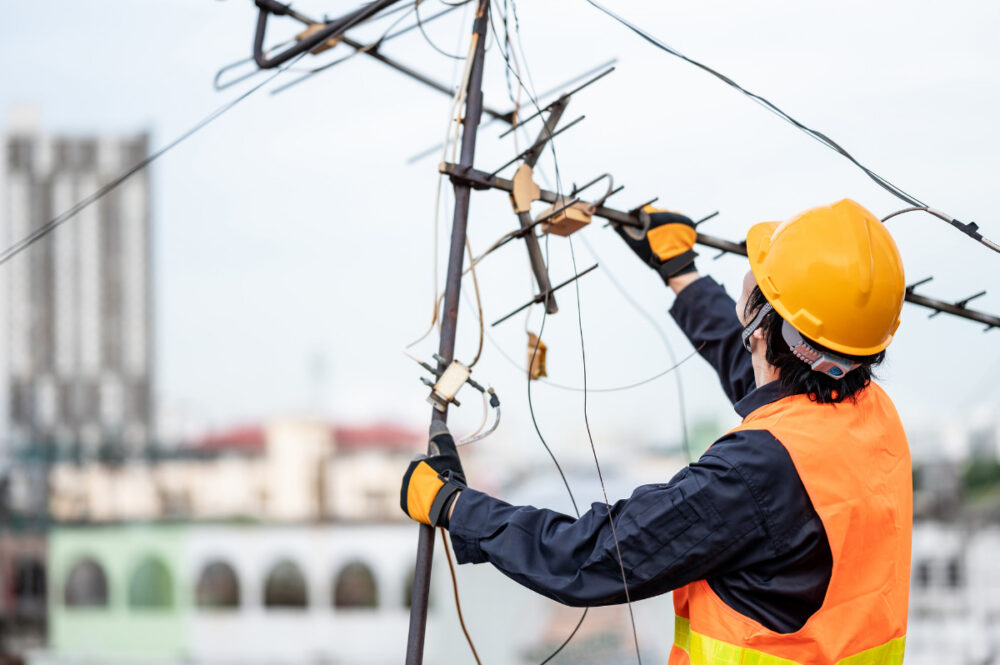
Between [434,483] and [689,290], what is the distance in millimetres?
1216

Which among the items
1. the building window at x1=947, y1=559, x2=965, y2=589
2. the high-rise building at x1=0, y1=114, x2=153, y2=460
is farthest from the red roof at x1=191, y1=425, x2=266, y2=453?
the building window at x1=947, y1=559, x2=965, y2=589

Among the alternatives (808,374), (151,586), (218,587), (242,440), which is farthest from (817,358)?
(242,440)

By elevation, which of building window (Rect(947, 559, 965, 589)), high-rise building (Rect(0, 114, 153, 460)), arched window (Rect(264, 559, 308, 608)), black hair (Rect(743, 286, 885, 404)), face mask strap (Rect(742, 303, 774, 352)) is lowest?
arched window (Rect(264, 559, 308, 608))

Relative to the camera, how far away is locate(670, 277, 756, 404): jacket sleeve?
2893 millimetres

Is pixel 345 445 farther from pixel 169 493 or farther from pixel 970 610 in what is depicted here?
pixel 970 610

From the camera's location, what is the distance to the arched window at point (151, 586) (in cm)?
5028

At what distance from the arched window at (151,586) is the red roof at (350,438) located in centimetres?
855

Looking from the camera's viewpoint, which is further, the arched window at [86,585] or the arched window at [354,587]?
the arched window at [354,587]

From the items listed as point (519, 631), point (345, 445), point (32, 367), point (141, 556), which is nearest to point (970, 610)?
point (519, 631)

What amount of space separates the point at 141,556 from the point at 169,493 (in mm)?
5868

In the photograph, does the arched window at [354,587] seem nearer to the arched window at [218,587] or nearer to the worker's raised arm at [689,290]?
the arched window at [218,587]

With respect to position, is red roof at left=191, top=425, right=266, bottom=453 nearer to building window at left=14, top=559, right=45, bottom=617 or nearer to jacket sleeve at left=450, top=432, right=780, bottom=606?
building window at left=14, top=559, right=45, bottom=617

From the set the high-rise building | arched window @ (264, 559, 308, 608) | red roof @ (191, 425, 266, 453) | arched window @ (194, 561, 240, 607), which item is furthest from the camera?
the high-rise building

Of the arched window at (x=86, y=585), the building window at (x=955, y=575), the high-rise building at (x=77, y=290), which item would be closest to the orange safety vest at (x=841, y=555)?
the building window at (x=955, y=575)
